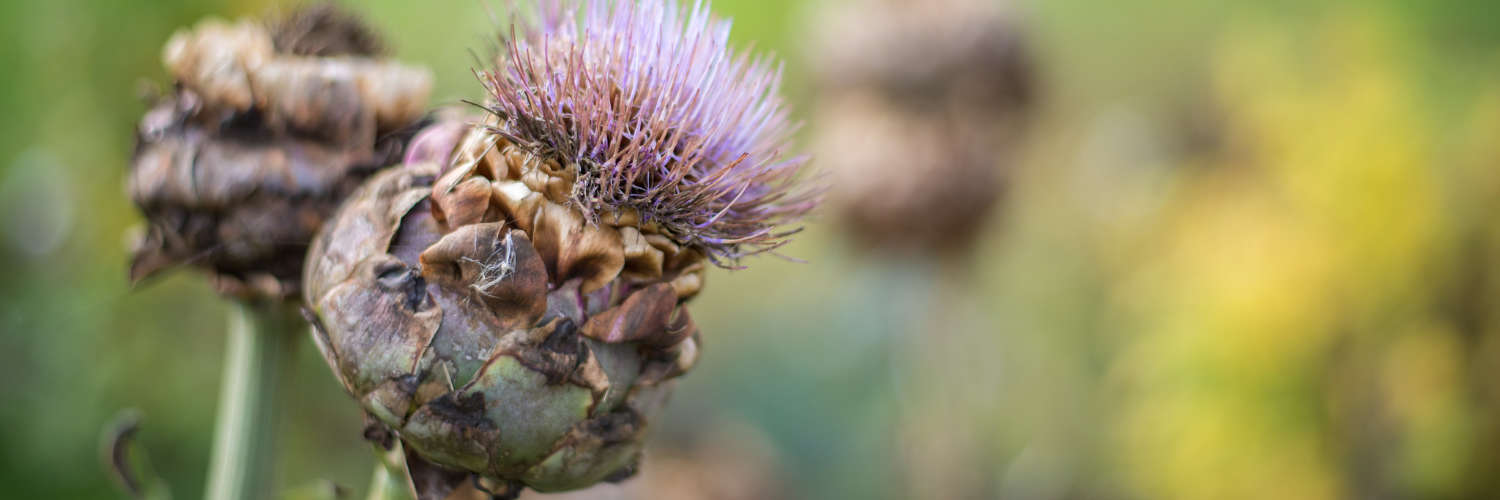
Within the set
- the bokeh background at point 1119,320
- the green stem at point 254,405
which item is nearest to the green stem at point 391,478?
the green stem at point 254,405

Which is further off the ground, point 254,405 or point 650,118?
point 650,118

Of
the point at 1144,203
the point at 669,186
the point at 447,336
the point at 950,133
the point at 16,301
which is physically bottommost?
the point at 16,301

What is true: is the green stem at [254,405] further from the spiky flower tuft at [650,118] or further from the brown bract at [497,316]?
the spiky flower tuft at [650,118]

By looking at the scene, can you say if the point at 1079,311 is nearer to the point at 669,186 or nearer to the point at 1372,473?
the point at 1372,473

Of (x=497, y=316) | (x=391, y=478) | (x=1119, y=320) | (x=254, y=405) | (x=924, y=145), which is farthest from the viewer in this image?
(x=1119, y=320)

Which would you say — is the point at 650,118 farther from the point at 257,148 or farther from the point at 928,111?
the point at 928,111

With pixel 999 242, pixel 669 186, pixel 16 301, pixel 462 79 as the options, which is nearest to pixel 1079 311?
pixel 999 242

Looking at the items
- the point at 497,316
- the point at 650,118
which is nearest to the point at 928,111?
the point at 650,118
